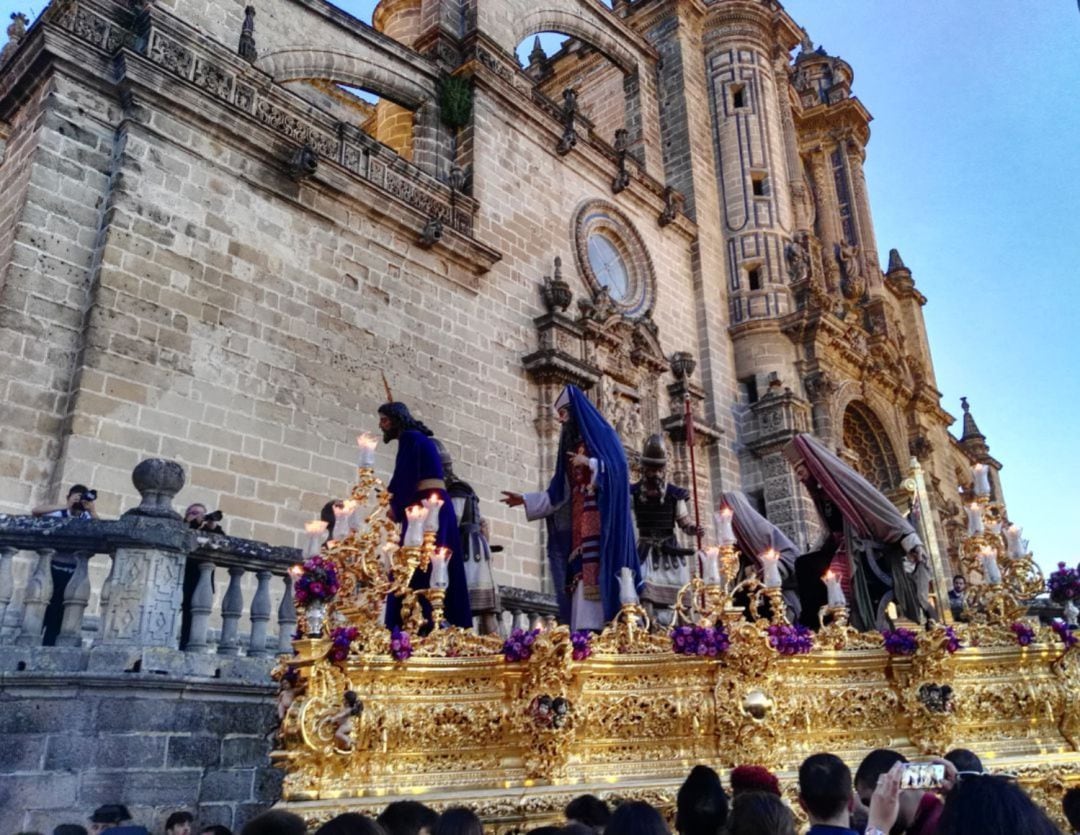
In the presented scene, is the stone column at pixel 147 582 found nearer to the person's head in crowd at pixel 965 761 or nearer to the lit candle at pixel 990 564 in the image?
the person's head in crowd at pixel 965 761

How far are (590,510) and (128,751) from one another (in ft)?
11.5

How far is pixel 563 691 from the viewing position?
4.48 m

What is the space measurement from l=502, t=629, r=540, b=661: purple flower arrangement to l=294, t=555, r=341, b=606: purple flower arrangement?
991 mm

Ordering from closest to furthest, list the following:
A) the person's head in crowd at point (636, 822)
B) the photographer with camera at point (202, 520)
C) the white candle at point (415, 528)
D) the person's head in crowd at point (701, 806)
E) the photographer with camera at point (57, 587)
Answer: the person's head in crowd at point (636, 822) < the person's head in crowd at point (701, 806) < the white candle at point (415, 528) < the photographer with camera at point (57, 587) < the photographer with camera at point (202, 520)

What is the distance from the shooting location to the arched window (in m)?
23.4

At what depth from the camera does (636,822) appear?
104 inches

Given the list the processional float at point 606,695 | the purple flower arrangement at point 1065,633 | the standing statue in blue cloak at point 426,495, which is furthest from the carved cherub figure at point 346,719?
the purple flower arrangement at point 1065,633

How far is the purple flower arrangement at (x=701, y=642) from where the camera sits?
15.6ft

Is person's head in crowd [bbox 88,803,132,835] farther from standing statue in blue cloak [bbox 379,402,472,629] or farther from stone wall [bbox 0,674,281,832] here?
standing statue in blue cloak [bbox 379,402,472,629]

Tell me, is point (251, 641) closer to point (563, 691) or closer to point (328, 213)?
point (563, 691)

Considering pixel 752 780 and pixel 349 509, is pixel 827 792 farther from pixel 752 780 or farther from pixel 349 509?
pixel 349 509

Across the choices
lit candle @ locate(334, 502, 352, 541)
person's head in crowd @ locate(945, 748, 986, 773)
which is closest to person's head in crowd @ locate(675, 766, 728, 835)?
person's head in crowd @ locate(945, 748, 986, 773)

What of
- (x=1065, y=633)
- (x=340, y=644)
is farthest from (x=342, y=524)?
(x=1065, y=633)

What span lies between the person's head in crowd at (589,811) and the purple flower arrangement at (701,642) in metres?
1.11
